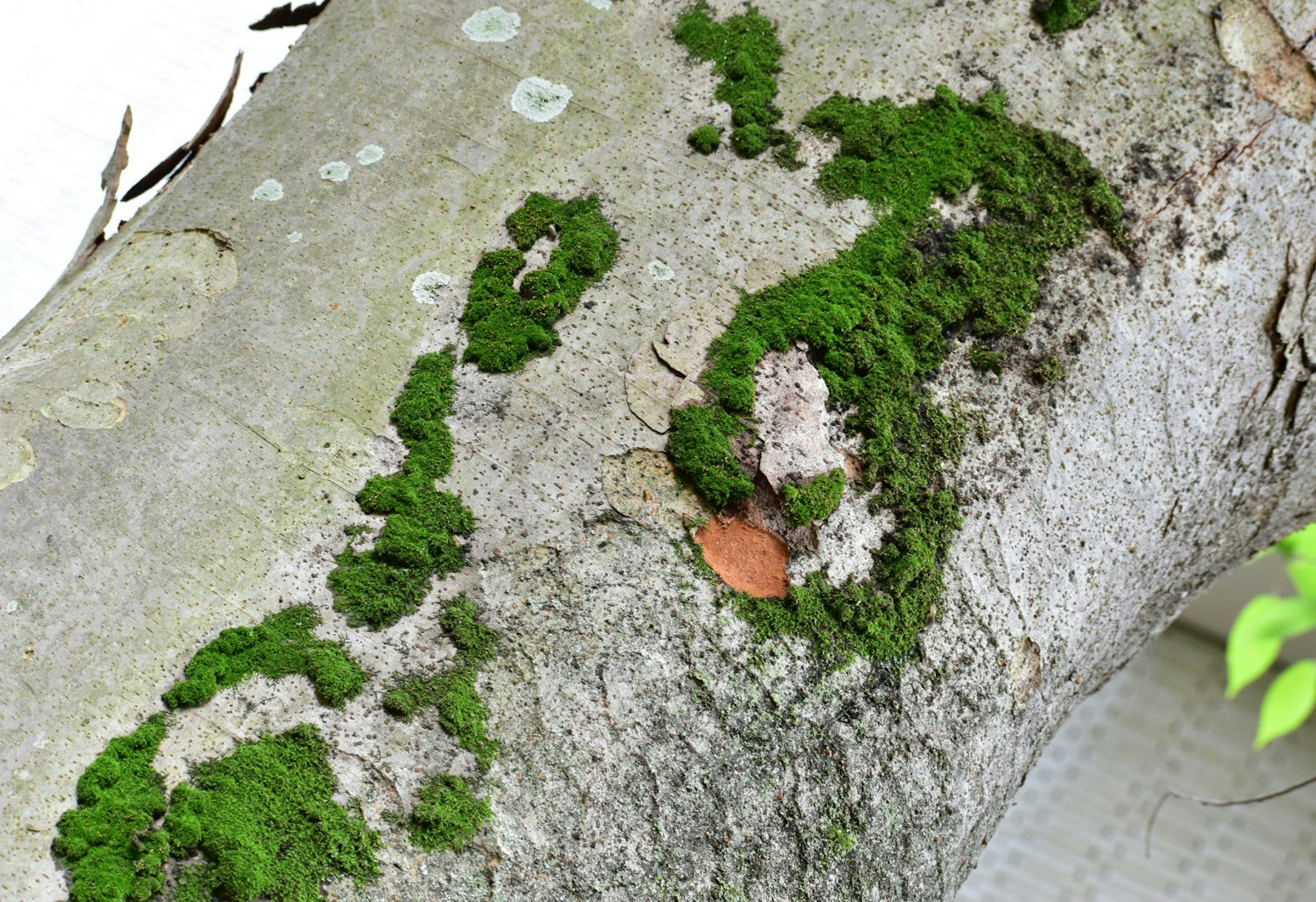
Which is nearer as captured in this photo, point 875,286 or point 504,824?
point 504,824

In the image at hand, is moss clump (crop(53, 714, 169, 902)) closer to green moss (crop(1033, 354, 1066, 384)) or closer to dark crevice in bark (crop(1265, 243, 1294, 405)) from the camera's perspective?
green moss (crop(1033, 354, 1066, 384))

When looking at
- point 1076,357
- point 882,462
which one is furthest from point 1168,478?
point 882,462

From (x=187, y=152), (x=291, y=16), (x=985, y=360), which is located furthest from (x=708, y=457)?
(x=291, y=16)

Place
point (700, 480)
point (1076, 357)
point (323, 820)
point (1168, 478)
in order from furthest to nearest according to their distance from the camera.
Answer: point (1168, 478), point (1076, 357), point (700, 480), point (323, 820)

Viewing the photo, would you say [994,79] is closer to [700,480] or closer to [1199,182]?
[1199,182]

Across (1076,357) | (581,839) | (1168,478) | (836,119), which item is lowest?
(581,839)

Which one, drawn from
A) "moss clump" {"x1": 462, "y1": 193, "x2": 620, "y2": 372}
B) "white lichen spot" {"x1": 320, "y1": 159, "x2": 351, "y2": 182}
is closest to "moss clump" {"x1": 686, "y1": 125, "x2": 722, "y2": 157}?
"moss clump" {"x1": 462, "y1": 193, "x2": 620, "y2": 372}

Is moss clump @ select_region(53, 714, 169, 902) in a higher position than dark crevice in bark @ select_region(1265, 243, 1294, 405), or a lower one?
lower
